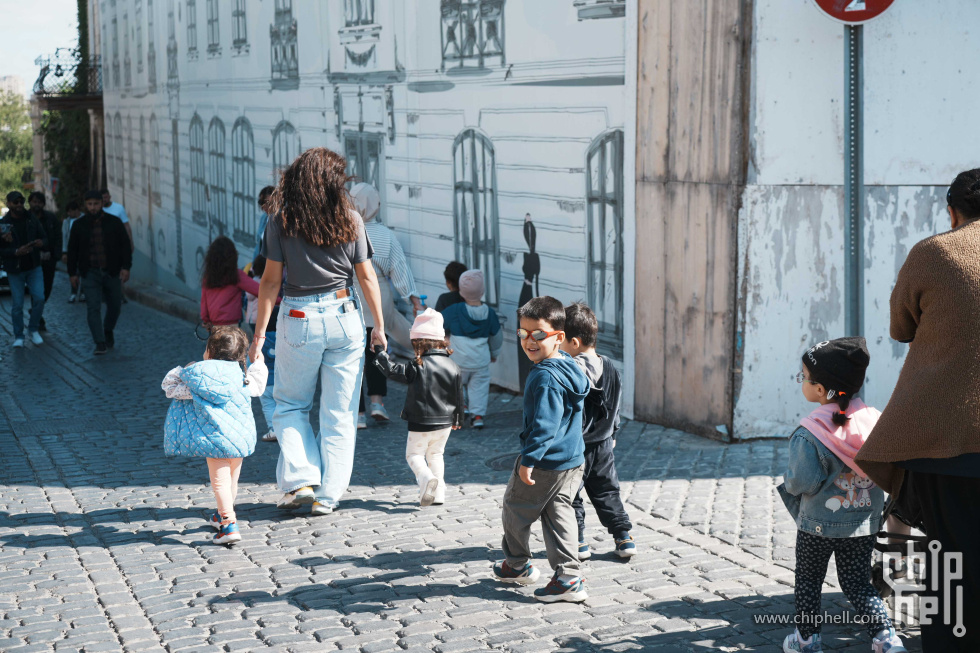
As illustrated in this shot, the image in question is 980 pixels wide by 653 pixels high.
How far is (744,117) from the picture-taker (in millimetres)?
7336

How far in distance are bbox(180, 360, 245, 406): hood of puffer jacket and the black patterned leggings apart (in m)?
2.87

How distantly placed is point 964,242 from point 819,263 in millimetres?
3926

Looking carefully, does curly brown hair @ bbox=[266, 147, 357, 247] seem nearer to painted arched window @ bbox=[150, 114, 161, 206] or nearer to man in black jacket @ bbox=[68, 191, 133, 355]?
man in black jacket @ bbox=[68, 191, 133, 355]

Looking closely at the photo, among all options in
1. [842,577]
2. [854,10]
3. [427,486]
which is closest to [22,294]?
[427,486]

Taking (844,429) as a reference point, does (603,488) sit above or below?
below

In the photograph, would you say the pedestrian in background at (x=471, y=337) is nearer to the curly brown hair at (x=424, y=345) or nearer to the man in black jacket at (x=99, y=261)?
the curly brown hair at (x=424, y=345)

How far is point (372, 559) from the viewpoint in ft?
17.7

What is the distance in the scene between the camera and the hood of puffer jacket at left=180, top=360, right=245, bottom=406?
5.57 m

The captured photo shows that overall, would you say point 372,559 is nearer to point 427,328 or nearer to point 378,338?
point 378,338

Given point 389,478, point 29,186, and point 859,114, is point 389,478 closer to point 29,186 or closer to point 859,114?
point 859,114

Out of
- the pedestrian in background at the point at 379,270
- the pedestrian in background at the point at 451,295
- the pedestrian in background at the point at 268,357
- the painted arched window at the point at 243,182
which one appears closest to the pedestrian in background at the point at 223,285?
the pedestrian in background at the point at 268,357

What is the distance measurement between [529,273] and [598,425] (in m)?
4.62

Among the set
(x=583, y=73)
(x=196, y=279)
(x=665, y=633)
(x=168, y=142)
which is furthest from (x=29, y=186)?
(x=665, y=633)

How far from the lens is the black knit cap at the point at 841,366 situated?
3949mm
